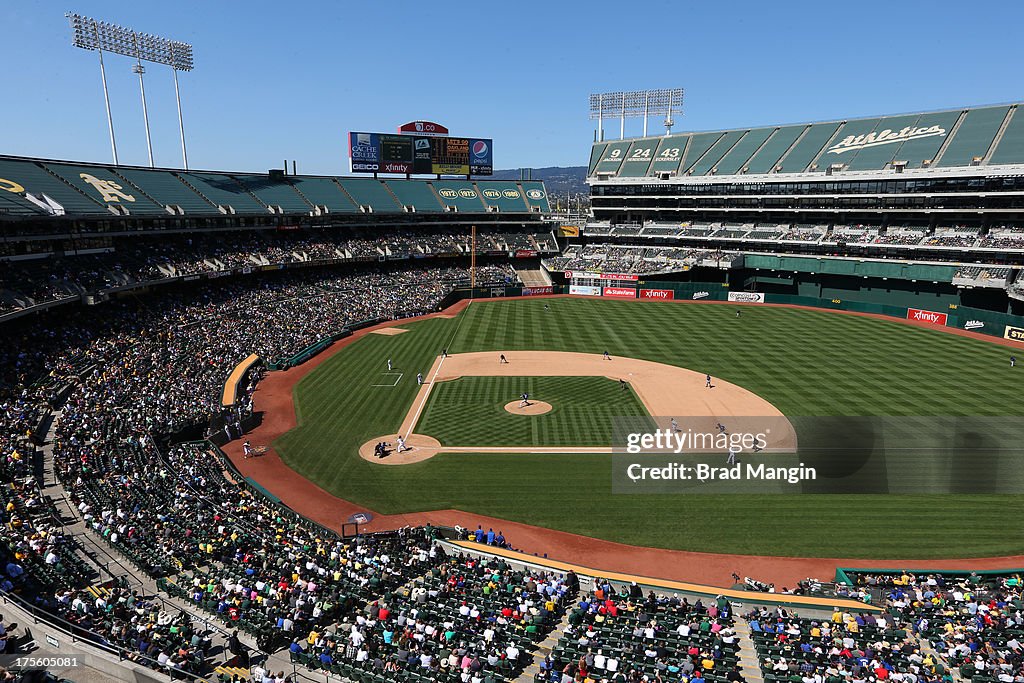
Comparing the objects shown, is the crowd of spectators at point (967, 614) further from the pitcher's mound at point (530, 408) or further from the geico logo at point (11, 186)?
the geico logo at point (11, 186)

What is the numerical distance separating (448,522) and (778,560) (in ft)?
38.5

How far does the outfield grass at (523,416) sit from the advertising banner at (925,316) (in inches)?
1494

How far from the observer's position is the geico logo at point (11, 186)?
4228 cm

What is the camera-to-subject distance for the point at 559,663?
12.8 metres

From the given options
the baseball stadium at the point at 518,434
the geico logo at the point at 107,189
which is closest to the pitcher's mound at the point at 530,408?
the baseball stadium at the point at 518,434

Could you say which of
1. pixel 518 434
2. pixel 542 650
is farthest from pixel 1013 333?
pixel 542 650

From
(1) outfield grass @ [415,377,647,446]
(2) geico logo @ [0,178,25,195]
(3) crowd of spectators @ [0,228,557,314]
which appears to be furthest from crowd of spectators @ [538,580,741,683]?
(2) geico logo @ [0,178,25,195]

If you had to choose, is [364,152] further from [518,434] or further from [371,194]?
[518,434]

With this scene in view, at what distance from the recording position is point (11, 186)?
141 feet

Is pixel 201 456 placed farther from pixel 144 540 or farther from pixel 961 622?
pixel 961 622

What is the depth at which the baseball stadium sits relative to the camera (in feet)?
45.5

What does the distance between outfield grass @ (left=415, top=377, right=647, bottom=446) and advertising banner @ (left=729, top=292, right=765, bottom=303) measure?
37996 mm

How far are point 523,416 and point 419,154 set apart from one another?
60.6 meters

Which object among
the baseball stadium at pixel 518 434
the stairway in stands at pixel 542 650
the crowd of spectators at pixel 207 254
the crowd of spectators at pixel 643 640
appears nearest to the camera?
the crowd of spectators at pixel 643 640
